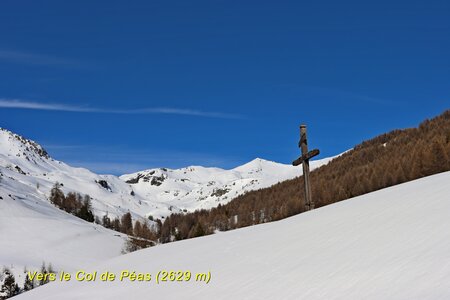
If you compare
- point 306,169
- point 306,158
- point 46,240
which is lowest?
point 306,169

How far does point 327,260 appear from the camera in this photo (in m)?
9.38

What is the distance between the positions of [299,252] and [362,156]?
412ft

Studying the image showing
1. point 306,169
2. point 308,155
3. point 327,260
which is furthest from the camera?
point 306,169

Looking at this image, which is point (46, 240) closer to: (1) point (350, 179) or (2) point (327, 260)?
(1) point (350, 179)

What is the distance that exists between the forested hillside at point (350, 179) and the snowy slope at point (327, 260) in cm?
3575

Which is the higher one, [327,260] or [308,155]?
[308,155]

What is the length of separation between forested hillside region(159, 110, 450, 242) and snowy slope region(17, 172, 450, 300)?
117 ft

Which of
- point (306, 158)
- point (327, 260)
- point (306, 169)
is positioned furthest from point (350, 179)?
point (327, 260)

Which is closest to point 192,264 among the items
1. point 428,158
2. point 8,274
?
point 428,158

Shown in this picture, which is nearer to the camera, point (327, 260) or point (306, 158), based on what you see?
point (327, 260)

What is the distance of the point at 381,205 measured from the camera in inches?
511

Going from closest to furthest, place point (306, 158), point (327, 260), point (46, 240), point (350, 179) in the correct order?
1. point (327, 260)
2. point (306, 158)
3. point (350, 179)
4. point (46, 240)

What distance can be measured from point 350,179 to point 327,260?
7476 cm

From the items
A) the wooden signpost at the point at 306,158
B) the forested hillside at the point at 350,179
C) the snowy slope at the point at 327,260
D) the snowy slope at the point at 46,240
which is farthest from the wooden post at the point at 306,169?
the snowy slope at the point at 46,240
